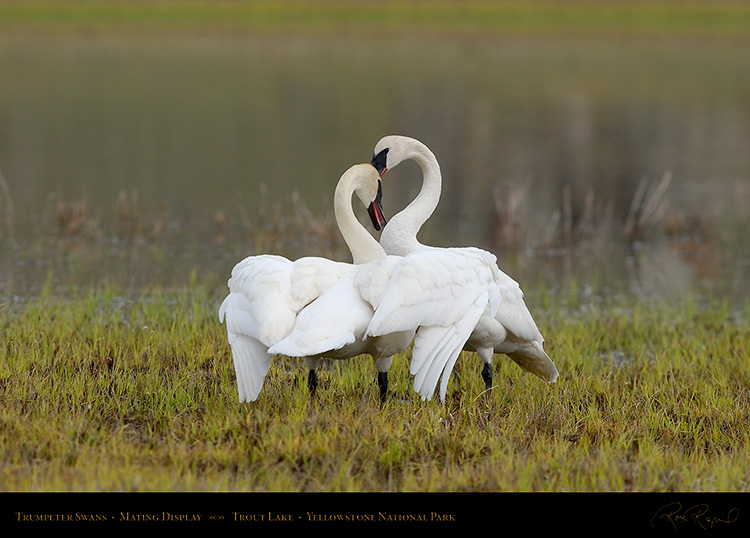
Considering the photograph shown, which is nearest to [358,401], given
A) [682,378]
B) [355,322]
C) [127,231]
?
[355,322]

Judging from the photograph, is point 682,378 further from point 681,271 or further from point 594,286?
point 681,271

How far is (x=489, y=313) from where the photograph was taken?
19.1 ft

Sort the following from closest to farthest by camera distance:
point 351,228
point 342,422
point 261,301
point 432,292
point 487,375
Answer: point 342,422
point 261,301
point 432,292
point 351,228
point 487,375

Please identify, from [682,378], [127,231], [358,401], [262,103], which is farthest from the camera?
[262,103]

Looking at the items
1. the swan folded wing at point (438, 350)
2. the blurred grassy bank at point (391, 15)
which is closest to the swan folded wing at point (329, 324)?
the swan folded wing at point (438, 350)

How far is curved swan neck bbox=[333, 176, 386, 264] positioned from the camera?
19.9 feet

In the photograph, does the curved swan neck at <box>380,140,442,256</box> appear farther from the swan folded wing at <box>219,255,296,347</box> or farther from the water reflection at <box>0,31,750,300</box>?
the water reflection at <box>0,31,750,300</box>

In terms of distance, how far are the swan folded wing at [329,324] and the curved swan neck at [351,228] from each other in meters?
0.71

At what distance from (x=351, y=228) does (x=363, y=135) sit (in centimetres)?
1981

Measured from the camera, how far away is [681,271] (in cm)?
1263

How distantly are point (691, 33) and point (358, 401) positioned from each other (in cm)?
5591

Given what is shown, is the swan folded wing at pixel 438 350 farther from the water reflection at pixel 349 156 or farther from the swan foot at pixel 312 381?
the water reflection at pixel 349 156

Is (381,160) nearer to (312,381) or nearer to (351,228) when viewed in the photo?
(351,228)
